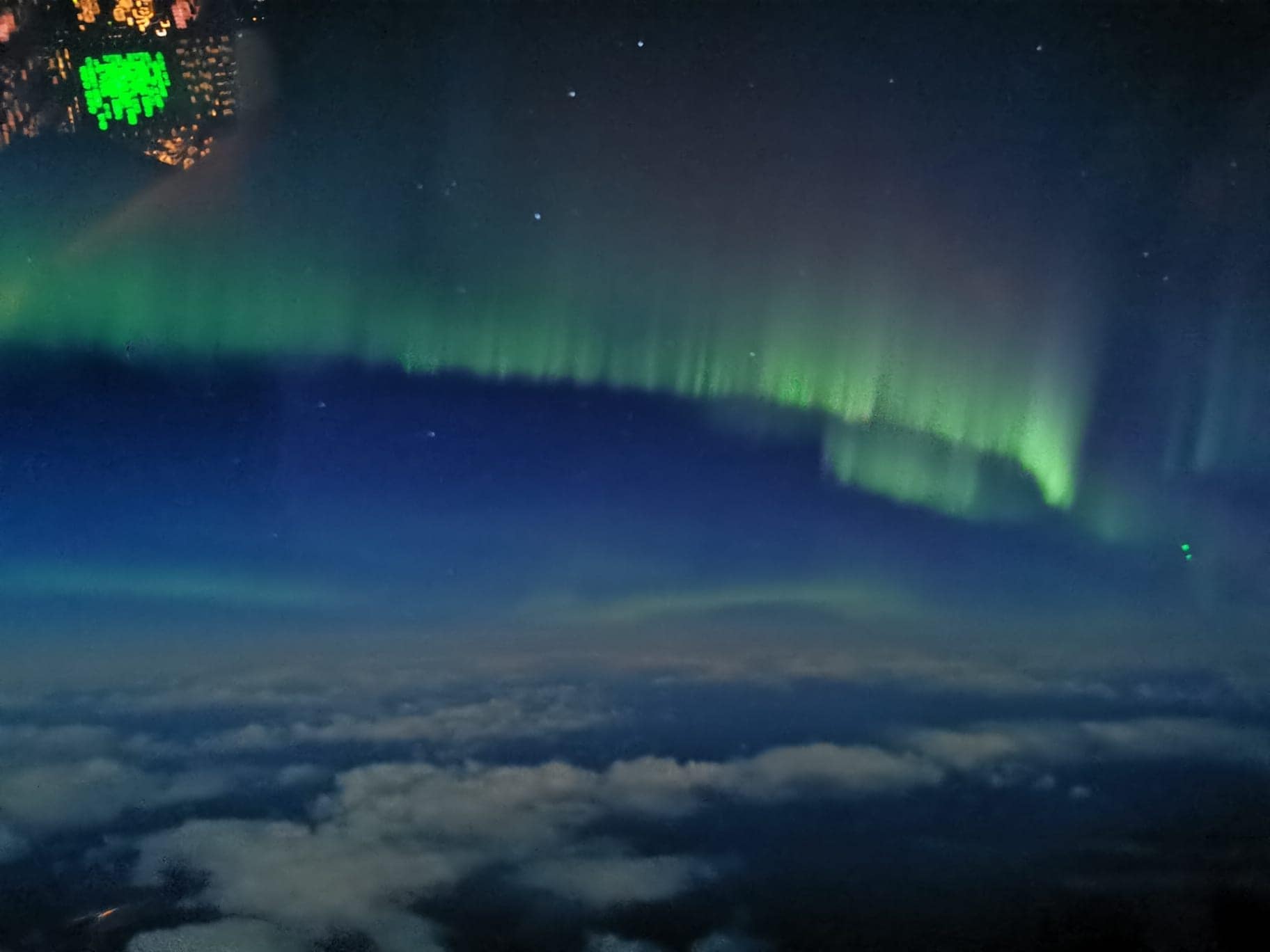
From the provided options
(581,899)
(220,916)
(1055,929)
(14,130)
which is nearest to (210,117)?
(14,130)

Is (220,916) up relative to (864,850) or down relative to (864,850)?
down

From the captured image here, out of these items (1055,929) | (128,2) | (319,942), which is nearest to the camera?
(128,2)

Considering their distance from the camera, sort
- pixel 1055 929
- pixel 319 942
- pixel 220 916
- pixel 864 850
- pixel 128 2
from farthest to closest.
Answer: pixel 864 850 < pixel 220 916 < pixel 319 942 < pixel 1055 929 < pixel 128 2

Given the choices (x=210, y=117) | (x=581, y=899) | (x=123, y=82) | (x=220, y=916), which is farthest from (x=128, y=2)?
(x=581, y=899)

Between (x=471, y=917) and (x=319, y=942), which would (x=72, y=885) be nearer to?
(x=319, y=942)

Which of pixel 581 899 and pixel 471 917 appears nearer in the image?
pixel 471 917

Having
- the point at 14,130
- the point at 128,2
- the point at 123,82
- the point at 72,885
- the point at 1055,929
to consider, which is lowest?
the point at 72,885
